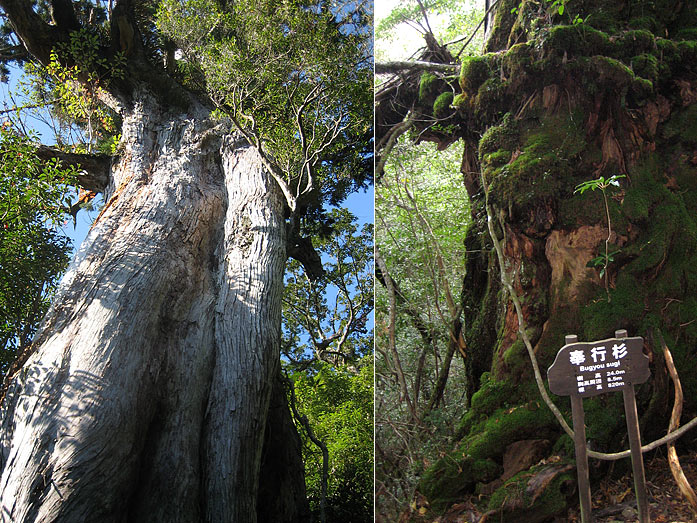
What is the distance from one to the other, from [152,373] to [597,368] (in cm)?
163

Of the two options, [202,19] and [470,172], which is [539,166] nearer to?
[470,172]

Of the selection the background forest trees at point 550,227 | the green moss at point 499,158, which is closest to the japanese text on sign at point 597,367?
the background forest trees at point 550,227

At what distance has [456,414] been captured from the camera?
181 cm

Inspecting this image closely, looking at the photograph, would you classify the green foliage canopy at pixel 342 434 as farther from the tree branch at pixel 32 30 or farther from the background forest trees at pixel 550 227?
the tree branch at pixel 32 30

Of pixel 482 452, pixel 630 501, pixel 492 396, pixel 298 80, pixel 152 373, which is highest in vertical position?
pixel 298 80

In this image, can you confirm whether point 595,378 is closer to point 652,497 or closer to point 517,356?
point 517,356

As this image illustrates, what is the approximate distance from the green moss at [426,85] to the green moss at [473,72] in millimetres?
139

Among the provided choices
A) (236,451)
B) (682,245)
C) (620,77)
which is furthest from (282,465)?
(620,77)

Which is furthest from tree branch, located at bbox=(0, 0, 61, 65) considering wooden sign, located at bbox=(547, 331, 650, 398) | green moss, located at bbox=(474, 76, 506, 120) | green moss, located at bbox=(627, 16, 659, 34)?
wooden sign, located at bbox=(547, 331, 650, 398)

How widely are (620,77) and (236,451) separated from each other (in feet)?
7.22

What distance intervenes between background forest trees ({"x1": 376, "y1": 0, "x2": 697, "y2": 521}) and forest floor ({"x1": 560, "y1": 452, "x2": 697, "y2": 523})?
0.05 metres

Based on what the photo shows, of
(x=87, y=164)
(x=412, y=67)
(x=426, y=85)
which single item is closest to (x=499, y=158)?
(x=426, y=85)

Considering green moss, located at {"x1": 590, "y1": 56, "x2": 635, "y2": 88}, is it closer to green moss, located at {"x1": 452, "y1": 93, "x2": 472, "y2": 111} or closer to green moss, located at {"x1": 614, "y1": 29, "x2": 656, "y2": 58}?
green moss, located at {"x1": 614, "y1": 29, "x2": 656, "y2": 58}

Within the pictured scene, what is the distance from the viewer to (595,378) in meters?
1.50
